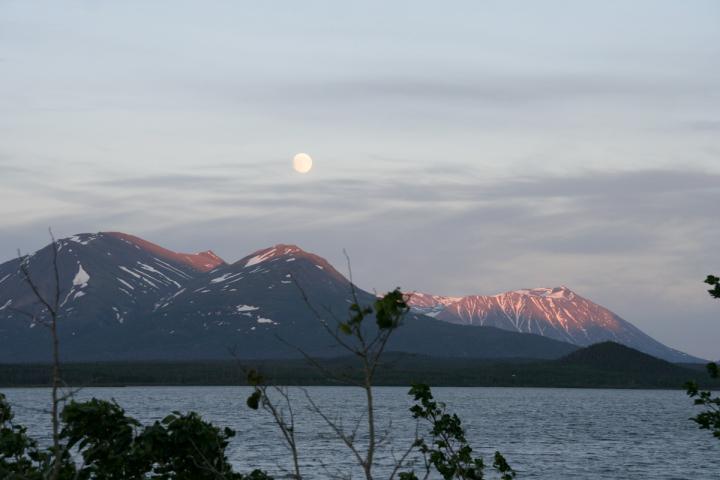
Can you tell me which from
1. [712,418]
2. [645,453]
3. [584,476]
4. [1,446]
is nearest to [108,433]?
[1,446]

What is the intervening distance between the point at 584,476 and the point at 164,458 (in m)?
97.8

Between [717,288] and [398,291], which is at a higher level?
[717,288]

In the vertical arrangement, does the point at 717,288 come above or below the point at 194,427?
above

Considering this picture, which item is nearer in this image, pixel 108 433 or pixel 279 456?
pixel 108 433

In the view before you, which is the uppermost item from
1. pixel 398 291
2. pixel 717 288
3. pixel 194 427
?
pixel 717 288

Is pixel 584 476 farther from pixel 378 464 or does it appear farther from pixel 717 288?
pixel 717 288

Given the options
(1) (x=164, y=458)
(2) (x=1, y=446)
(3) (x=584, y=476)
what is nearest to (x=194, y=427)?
(1) (x=164, y=458)

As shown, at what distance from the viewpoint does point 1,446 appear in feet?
69.9

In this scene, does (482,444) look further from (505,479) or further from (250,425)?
(505,479)

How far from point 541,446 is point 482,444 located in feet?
27.8

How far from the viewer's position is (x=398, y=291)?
11555mm

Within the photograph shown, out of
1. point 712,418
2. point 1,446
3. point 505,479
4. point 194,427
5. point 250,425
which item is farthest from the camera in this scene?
point 250,425

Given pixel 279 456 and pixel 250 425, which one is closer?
pixel 279 456

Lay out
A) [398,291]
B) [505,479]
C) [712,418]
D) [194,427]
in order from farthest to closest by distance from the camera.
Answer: [505,479] < [712,418] < [194,427] < [398,291]
